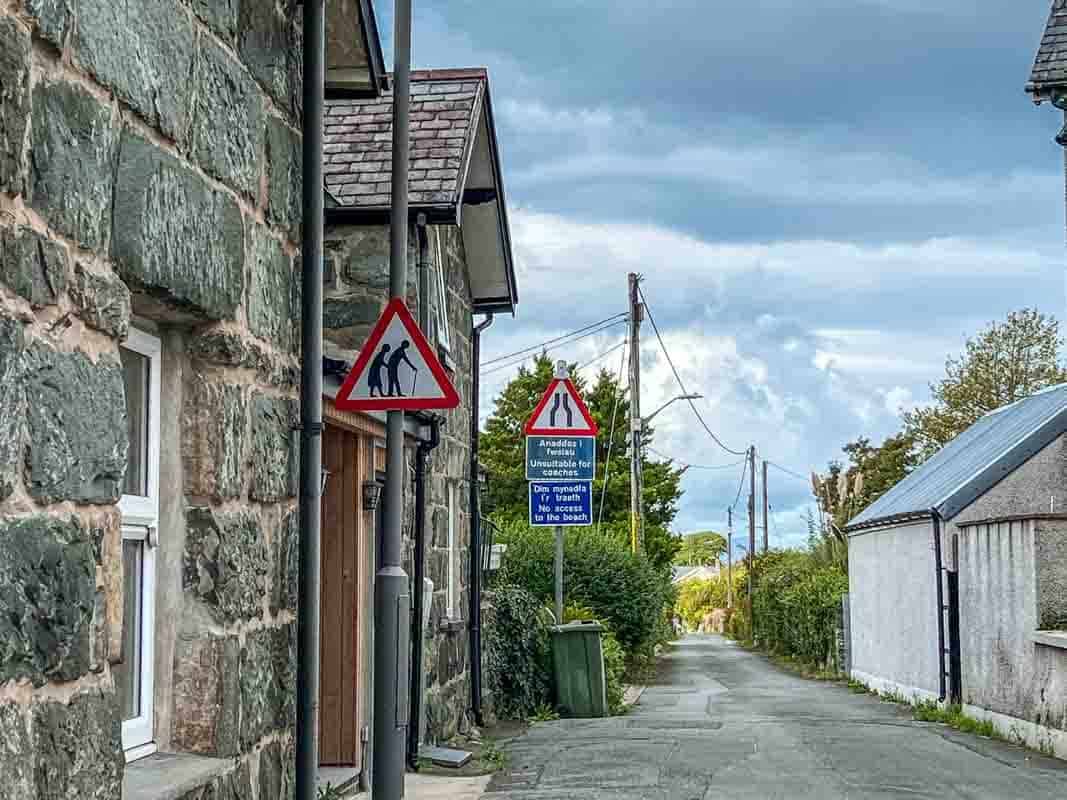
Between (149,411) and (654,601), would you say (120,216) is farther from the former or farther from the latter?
(654,601)

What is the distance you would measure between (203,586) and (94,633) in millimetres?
1379

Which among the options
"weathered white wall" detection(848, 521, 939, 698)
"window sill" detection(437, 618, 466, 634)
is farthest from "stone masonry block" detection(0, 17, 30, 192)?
"weathered white wall" detection(848, 521, 939, 698)

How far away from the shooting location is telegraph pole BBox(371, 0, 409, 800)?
8.16 m

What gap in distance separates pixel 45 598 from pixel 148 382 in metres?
1.69

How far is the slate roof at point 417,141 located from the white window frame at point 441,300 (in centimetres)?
99

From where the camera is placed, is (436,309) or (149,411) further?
(436,309)

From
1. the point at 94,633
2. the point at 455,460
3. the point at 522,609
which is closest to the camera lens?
the point at 94,633

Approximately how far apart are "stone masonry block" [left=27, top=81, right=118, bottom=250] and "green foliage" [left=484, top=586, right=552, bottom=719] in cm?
1252

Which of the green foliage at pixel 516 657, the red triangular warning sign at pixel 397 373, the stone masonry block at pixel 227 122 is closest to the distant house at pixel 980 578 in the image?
the green foliage at pixel 516 657

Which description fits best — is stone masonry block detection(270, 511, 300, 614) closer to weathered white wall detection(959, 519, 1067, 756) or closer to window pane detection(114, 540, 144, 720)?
window pane detection(114, 540, 144, 720)

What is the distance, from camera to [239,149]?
604 centimetres

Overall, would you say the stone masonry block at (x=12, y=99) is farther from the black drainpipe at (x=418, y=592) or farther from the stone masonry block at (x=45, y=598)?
the black drainpipe at (x=418, y=592)

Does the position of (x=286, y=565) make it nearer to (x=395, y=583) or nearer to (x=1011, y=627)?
(x=395, y=583)

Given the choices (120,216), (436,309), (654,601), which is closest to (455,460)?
(436,309)
